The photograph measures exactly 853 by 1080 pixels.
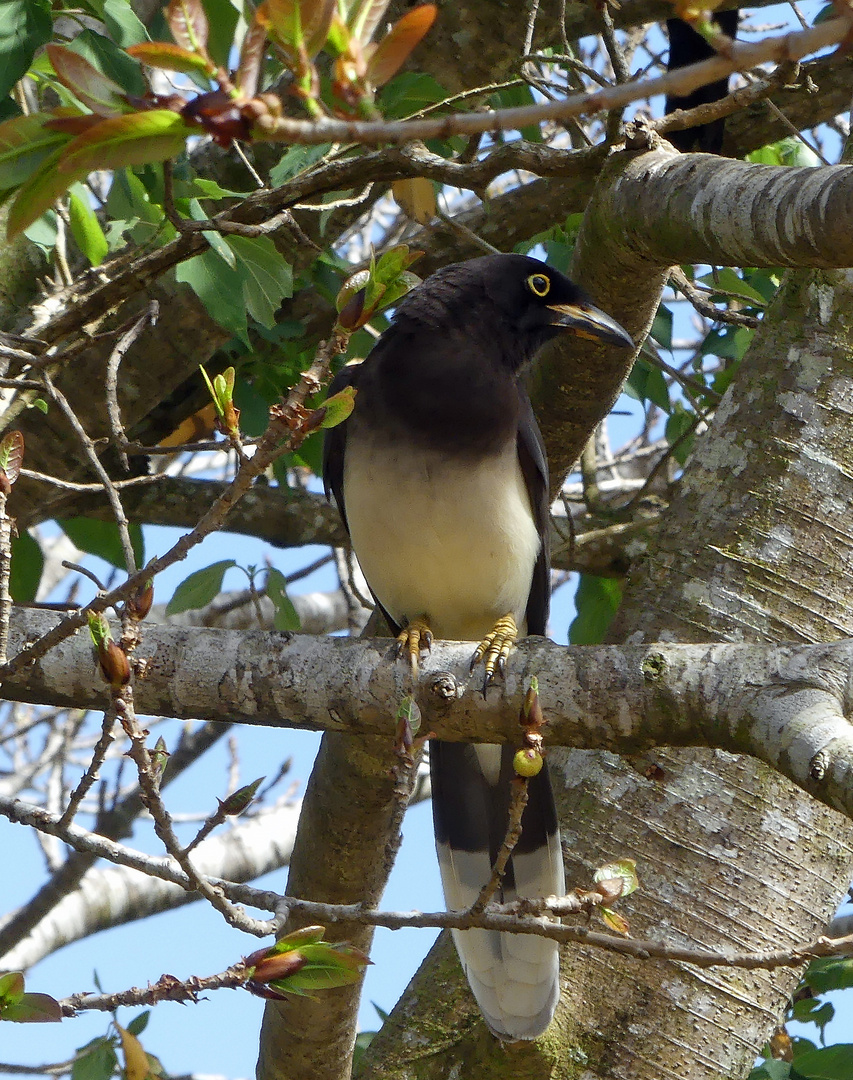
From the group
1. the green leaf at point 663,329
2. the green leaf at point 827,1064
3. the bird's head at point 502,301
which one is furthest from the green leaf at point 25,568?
the green leaf at point 827,1064

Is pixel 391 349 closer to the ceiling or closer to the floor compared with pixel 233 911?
closer to the ceiling

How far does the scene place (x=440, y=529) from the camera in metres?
3.88

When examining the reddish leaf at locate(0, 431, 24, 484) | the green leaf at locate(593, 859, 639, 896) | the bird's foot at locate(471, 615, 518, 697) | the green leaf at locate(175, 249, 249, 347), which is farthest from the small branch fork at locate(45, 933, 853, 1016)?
the green leaf at locate(175, 249, 249, 347)

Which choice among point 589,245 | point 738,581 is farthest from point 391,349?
point 738,581

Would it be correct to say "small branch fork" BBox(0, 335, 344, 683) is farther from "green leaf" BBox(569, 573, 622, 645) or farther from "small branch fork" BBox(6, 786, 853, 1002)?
"green leaf" BBox(569, 573, 622, 645)

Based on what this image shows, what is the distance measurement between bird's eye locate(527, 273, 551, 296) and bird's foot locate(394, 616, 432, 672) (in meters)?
1.23

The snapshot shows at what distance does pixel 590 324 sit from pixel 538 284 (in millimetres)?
424

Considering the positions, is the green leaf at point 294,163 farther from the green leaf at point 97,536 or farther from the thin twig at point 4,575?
the green leaf at point 97,536

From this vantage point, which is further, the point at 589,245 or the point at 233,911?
the point at 589,245

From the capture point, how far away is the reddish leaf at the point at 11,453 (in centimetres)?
236

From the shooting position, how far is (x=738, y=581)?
3484mm

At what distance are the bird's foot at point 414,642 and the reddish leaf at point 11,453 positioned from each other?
94 cm

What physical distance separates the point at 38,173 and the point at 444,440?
254 centimetres

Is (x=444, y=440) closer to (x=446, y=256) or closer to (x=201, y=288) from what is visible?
(x=201, y=288)
